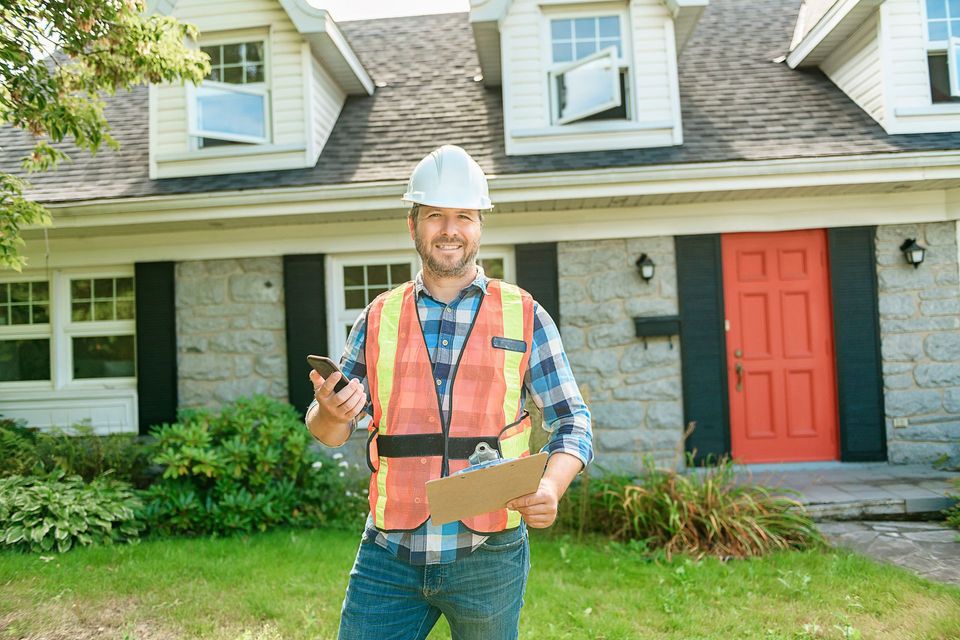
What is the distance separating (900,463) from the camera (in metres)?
6.31

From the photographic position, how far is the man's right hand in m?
1.62

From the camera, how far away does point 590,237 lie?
6465mm

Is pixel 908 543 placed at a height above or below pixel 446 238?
below

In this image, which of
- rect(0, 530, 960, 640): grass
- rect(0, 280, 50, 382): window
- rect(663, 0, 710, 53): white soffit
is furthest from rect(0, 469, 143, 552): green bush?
rect(663, 0, 710, 53): white soffit

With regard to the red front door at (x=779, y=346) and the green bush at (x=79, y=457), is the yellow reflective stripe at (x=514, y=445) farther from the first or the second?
the red front door at (x=779, y=346)

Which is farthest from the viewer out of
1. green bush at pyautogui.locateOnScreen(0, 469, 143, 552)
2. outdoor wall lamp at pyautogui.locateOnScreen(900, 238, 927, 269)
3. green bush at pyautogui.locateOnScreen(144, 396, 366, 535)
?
→ outdoor wall lamp at pyautogui.locateOnScreen(900, 238, 927, 269)

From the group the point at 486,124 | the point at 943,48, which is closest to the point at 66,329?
the point at 486,124

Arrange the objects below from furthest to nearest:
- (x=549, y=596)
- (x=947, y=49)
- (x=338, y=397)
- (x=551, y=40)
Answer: (x=551, y=40) → (x=947, y=49) → (x=549, y=596) → (x=338, y=397)

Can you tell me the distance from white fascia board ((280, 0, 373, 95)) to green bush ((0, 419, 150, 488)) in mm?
4388

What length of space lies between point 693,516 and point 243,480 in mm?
3609

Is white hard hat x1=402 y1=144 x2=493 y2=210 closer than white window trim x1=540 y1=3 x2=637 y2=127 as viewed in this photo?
Yes

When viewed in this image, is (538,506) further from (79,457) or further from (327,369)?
(79,457)

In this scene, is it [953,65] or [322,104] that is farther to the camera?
[322,104]

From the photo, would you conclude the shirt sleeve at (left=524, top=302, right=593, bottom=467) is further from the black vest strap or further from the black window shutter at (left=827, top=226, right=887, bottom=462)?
the black window shutter at (left=827, top=226, right=887, bottom=462)
